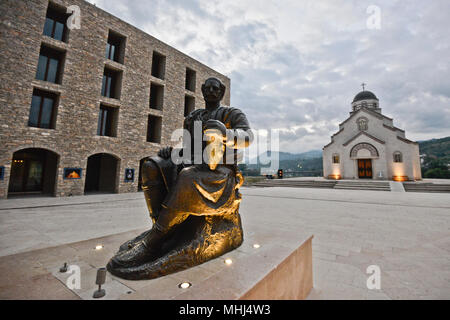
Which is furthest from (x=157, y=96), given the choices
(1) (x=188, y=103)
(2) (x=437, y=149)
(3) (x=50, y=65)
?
(2) (x=437, y=149)

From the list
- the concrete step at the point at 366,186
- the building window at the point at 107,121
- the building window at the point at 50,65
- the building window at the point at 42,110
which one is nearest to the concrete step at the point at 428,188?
the concrete step at the point at 366,186

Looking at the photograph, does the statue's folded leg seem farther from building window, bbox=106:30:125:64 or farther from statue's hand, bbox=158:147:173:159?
building window, bbox=106:30:125:64

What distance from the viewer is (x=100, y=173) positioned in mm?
13680

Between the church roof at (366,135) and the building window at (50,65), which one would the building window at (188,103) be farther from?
the church roof at (366,135)

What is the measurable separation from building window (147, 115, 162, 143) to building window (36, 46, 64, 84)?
556cm

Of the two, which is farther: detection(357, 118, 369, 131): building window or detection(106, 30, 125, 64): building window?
detection(357, 118, 369, 131): building window

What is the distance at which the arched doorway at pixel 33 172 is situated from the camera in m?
10.8

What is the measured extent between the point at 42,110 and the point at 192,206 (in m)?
13.1

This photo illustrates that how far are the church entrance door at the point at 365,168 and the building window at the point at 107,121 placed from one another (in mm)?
24088

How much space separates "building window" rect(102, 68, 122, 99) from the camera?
12.4 metres

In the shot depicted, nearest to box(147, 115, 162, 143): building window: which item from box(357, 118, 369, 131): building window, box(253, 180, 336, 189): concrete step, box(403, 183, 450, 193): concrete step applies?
box(253, 180, 336, 189): concrete step

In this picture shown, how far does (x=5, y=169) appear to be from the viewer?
A: 859 centimetres

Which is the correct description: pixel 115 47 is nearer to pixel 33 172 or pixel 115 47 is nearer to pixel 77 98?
pixel 77 98
